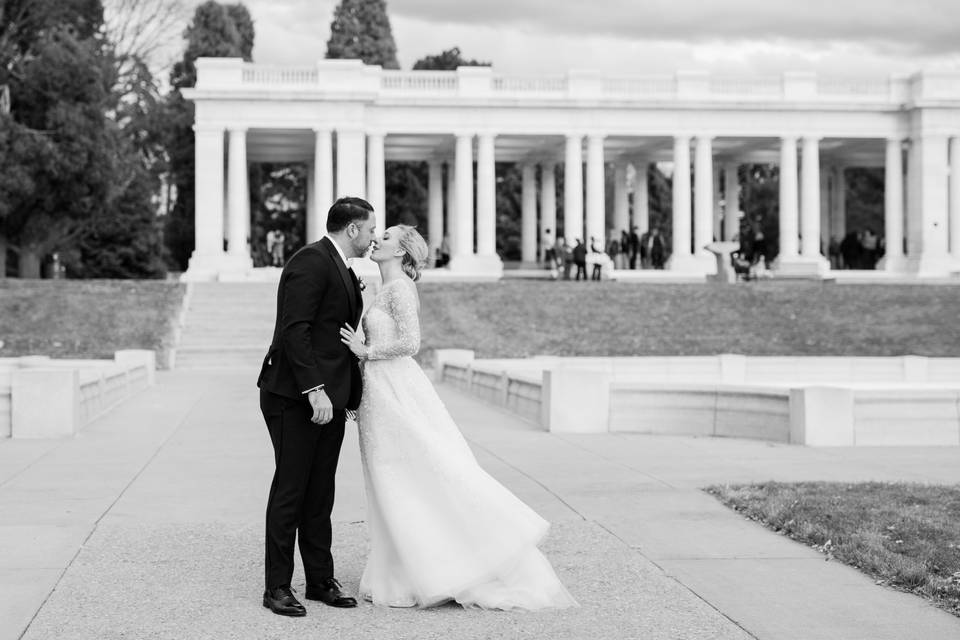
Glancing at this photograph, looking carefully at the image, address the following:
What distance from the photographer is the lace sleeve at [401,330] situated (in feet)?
29.5

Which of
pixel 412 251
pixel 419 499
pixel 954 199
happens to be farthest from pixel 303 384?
pixel 954 199

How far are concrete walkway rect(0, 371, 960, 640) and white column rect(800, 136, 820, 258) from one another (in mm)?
52318

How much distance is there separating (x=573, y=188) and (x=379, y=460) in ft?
198

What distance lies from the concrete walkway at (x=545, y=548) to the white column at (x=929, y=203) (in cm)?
5341

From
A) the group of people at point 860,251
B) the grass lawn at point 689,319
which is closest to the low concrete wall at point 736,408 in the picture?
the grass lawn at point 689,319

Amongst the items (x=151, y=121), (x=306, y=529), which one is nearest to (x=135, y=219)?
(x=151, y=121)

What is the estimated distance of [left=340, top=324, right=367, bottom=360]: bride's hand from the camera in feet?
29.0

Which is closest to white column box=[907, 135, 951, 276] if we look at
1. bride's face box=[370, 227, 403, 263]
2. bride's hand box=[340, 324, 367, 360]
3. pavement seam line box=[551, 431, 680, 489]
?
pavement seam line box=[551, 431, 680, 489]

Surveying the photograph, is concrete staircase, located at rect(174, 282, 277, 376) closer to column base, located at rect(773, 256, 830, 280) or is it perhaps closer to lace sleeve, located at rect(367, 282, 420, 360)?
column base, located at rect(773, 256, 830, 280)

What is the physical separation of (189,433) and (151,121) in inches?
2660

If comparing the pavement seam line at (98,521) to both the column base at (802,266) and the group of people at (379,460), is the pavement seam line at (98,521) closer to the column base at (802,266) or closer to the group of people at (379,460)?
the group of people at (379,460)

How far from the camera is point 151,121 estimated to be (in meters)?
84.3

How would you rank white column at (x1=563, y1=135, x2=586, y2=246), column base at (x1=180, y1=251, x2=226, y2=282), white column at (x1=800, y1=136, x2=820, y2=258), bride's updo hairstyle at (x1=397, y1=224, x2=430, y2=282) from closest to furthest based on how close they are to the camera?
bride's updo hairstyle at (x1=397, y1=224, x2=430, y2=282)
column base at (x1=180, y1=251, x2=226, y2=282)
white column at (x1=563, y1=135, x2=586, y2=246)
white column at (x1=800, y1=136, x2=820, y2=258)

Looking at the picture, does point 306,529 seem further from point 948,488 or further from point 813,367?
point 813,367
